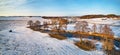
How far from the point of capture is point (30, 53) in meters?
10.1

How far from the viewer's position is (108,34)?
2045 cm

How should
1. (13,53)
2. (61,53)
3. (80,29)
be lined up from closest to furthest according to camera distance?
(13,53), (61,53), (80,29)

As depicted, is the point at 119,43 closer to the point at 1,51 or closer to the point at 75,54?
the point at 75,54

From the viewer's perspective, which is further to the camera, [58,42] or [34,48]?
[58,42]

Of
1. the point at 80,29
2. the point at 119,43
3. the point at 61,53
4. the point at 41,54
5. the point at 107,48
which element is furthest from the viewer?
the point at 80,29

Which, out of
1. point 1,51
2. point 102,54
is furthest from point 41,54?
point 102,54

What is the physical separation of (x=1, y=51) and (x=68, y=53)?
429 centimetres

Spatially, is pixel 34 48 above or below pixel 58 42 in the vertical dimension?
above

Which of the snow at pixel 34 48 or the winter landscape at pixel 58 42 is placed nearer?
the snow at pixel 34 48

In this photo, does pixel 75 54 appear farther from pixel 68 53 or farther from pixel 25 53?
pixel 25 53

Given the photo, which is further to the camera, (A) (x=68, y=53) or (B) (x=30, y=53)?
(A) (x=68, y=53)

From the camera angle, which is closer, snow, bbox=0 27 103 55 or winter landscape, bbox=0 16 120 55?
snow, bbox=0 27 103 55

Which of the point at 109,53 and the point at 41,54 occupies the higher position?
the point at 41,54

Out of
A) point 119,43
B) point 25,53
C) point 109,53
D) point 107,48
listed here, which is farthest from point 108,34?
point 25,53
